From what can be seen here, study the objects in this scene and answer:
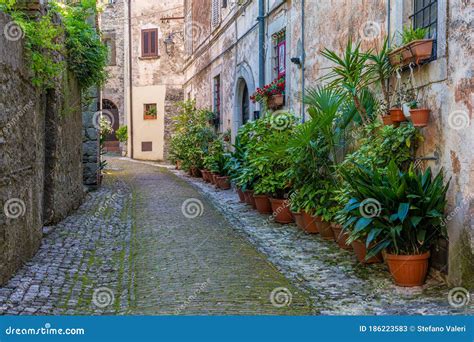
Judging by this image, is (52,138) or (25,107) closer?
(25,107)

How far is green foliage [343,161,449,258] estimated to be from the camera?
204 inches

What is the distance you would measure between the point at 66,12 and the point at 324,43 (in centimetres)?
401

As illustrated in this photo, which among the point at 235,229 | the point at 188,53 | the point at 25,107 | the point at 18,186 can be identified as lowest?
the point at 235,229

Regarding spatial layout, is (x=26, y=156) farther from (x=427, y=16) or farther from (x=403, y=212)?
(x=427, y=16)

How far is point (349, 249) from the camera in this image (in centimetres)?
677

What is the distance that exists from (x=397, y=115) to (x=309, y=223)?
2428 mm

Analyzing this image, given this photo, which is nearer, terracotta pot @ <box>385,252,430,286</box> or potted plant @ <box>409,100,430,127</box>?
terracotta pot @ <box>385,252,430,286</box>

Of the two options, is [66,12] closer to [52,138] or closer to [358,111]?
[52,138]

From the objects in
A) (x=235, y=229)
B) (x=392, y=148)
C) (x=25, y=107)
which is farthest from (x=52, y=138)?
(x=392, y=148)

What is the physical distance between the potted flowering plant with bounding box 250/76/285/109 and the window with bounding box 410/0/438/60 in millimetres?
5022

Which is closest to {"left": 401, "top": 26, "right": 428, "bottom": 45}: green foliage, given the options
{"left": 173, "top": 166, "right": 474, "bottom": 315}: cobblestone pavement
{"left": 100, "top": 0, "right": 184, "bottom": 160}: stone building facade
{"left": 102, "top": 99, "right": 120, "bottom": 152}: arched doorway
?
{"left": 173, "top": 166, "right": 474, "bottom": 315}: cobblestone pavement

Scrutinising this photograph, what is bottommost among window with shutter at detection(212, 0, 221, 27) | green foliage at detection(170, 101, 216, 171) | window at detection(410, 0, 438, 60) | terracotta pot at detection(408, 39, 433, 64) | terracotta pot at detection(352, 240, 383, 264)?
terracotta pot at detection(352, 240, 383, 264)

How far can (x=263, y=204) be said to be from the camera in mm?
9805

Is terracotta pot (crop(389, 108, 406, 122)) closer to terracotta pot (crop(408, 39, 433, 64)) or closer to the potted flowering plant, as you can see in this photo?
terracotta pot (crop(408, 39, 433, 64))
